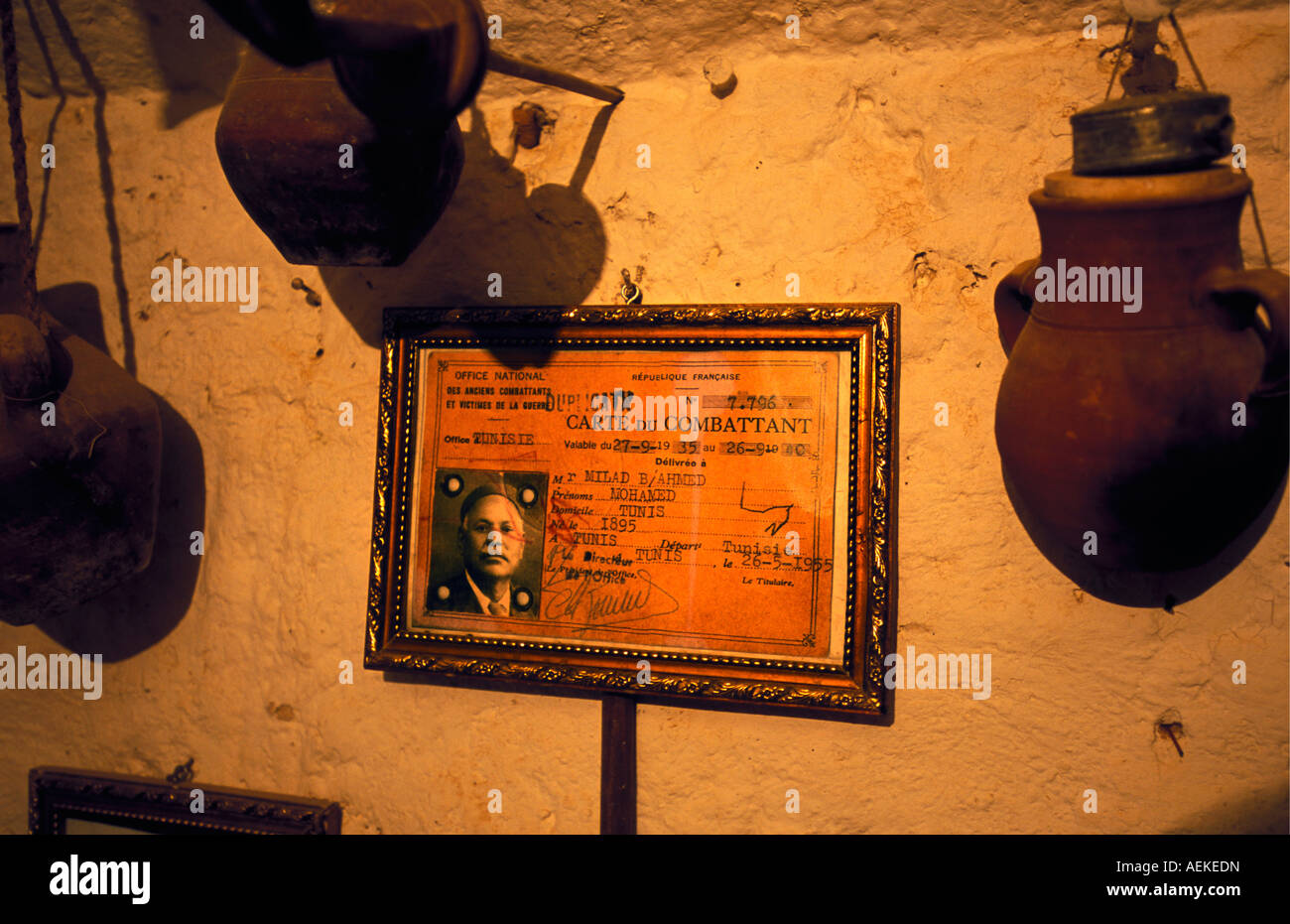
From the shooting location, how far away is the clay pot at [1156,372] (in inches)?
38.9

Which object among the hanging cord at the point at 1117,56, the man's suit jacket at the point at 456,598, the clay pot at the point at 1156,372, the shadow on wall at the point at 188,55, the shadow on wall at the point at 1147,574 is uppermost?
the shadow on wall at the point at 188,55

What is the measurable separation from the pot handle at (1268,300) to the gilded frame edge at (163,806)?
5.27ft

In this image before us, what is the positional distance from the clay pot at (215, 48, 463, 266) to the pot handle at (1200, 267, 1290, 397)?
0.99 metres

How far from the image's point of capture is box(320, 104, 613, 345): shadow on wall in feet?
4.68

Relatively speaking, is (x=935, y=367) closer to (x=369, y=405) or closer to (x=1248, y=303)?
(x=1248, y=303)

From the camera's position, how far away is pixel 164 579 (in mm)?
1625

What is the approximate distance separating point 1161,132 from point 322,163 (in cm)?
107

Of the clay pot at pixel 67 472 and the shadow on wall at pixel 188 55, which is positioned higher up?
the shadow on wall at pixel 188 55

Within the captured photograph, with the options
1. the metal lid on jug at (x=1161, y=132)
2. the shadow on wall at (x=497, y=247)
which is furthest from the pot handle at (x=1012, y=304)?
the shadow on wall at (x=497, y=247)

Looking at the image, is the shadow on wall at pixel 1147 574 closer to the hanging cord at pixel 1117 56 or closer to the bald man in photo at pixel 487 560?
the hanging cord at pixel 1117 56

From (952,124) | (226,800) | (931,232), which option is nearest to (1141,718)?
(931,232)
